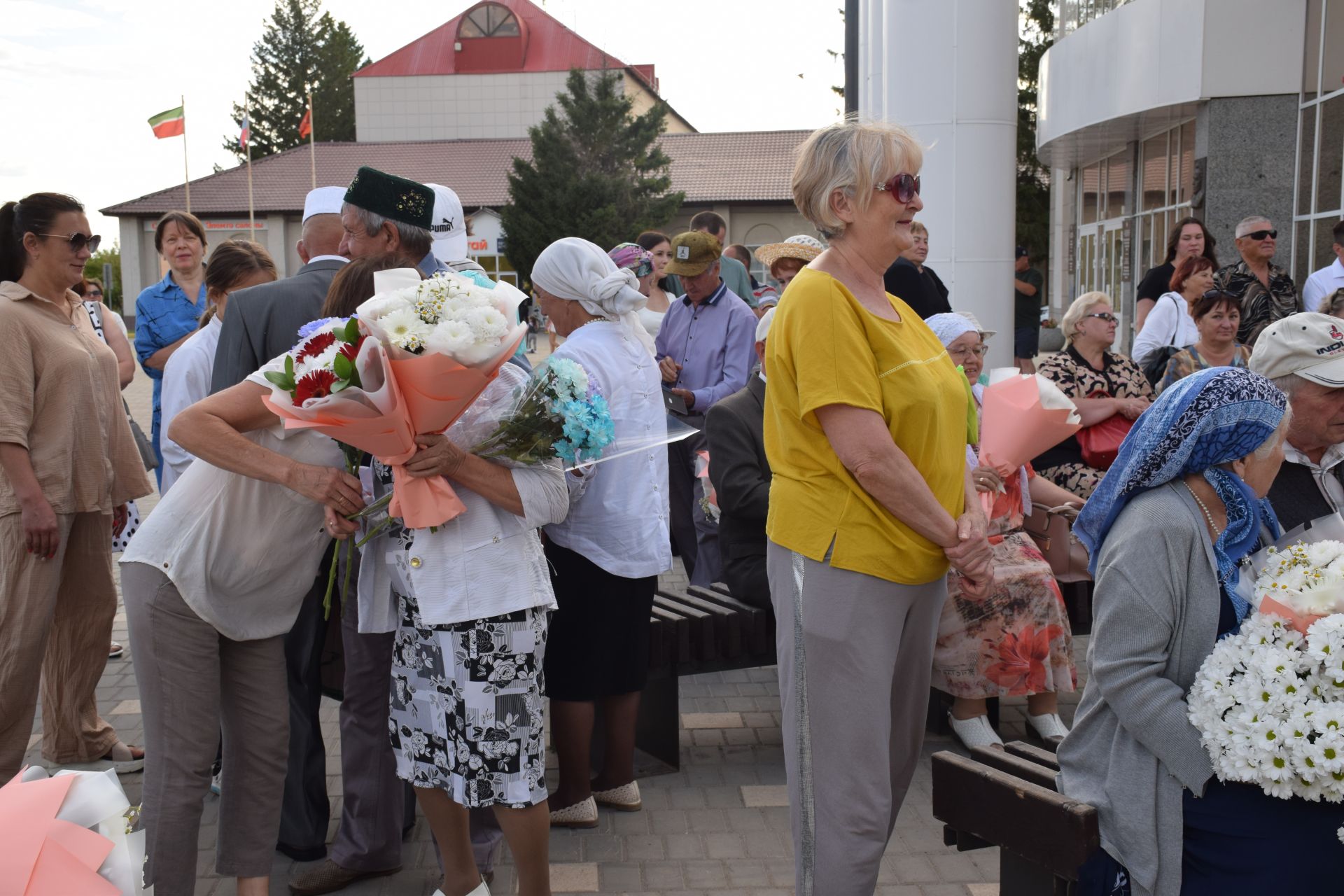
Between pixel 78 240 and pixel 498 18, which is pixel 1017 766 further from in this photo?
pixel 498 18

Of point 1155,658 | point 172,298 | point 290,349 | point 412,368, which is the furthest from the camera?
point 172,298

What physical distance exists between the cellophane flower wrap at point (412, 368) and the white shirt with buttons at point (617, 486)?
3.84 feet

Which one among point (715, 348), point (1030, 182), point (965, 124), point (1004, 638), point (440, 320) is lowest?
point (1004, 638)

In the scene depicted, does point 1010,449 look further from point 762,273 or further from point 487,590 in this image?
point 762,273

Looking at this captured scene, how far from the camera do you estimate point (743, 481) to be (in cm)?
481

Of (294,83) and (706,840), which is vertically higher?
(294,83)

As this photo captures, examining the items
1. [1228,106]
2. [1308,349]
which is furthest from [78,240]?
[1228,106]

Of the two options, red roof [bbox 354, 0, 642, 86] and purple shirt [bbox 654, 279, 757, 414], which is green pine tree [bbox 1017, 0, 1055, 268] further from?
purple shirt [bbox 654, 279, 757, 414]

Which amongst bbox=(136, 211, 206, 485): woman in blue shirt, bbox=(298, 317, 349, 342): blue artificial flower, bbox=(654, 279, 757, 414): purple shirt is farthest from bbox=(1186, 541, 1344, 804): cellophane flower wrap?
bbox=(136, 211, 206, 485): woman in blue shirt

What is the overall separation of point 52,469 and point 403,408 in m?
2.41

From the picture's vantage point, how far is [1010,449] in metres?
4.98

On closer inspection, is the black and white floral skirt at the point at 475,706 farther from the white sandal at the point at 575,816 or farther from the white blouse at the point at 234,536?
the white sandal at the point at 575,816

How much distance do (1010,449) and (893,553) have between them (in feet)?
7.08

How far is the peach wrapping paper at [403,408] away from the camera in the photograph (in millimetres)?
2857
